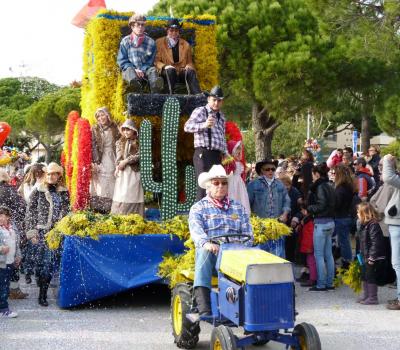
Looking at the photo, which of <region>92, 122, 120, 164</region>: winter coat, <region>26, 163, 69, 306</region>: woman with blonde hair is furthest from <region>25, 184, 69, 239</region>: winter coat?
<region>92, 122, 120, 164</region>: winter coat

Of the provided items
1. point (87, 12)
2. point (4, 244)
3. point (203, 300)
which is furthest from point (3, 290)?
point (87, 12)

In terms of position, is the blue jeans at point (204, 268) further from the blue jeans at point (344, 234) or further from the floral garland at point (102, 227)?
the blue jeans at point (344, 234)

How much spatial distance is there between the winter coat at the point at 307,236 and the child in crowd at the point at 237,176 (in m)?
1.22

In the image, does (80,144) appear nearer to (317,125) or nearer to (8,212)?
(8,212)

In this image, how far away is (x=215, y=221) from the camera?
6.36m

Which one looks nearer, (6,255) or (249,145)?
(6,255)

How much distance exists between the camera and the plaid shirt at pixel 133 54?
981 cm

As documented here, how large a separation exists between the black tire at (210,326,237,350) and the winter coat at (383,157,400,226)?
11.5ft

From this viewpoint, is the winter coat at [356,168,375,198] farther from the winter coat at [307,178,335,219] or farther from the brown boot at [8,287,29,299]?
the brown boot at [8,287,29,299]

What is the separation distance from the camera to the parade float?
806cm

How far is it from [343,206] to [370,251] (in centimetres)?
180

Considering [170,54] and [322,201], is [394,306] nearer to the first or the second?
[322,201]

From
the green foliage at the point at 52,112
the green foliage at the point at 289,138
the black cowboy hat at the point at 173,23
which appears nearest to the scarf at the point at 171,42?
the black cowboy hat at the point at 173,23


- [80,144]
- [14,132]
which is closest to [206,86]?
[80,144]
